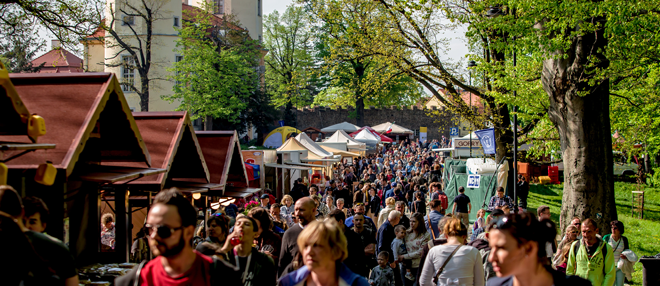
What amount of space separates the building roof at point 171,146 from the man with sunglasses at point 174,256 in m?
5.53


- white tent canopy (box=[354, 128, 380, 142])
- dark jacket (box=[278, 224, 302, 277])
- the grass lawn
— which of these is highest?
white tent canopy (box=[354, 128, 380, 142])

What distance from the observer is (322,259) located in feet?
11.3

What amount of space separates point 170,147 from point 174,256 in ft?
20.1

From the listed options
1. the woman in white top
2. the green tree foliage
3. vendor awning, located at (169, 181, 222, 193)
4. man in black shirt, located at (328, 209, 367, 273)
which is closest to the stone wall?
the green tree foliage

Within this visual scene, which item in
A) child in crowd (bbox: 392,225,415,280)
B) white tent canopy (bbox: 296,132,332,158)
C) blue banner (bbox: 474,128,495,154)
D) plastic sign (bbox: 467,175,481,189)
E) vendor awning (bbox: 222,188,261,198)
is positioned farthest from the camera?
white tent canopy (bbox: 296,132,332,158)

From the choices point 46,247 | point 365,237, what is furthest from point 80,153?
point 46,247

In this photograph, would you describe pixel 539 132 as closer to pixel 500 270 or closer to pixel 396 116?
pixel 500 270

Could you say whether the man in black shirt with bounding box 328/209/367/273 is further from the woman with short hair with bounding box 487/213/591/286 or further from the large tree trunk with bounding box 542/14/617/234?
the large tree trunk with bounding box 542/14/617/234

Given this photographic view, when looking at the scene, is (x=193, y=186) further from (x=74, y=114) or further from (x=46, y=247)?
→ (x=46, y=247)

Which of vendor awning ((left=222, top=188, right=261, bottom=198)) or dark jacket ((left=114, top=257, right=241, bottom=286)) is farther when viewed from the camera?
vendor awning ((left=222, top=188, right=261, bottom=198))

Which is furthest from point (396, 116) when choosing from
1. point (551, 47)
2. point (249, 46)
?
point (551, 47)

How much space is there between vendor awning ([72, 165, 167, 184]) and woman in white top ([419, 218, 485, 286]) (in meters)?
3.80

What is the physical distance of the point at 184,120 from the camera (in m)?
9.58

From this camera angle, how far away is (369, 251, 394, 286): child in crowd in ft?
23.6
